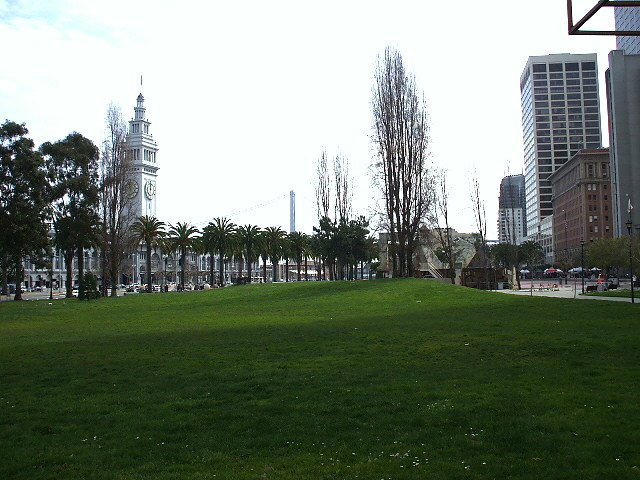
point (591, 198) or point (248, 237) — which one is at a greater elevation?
point (591, 198)

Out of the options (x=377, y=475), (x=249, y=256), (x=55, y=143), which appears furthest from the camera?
(x=249, y=256)

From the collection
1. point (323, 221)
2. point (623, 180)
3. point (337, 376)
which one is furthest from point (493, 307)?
point (623, 180)

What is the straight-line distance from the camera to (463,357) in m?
13.4

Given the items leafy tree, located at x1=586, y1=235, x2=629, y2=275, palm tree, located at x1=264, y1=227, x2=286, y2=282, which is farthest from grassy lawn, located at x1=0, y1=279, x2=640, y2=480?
palm tree, located at x1=264, y1=227, x2=286, y2=282

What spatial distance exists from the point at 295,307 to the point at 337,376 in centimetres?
2482

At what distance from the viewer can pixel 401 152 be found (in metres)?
51.8

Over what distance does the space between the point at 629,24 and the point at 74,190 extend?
115525 mm

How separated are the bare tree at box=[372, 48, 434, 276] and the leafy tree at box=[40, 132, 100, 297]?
28777mm

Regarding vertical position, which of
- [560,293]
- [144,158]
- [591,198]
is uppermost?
[144,158]

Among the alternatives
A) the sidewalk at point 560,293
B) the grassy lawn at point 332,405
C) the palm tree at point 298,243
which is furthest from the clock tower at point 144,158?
the grassy lawn at point 332,405

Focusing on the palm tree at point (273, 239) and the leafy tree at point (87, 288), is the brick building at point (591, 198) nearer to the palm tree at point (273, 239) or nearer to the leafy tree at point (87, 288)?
the palm tree at point (273, 239)

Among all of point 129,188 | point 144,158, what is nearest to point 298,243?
point 129,188

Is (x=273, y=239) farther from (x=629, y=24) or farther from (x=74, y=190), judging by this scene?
(x=629, y=24)

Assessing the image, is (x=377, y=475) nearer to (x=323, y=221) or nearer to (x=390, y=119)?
(x=390, y=119)
